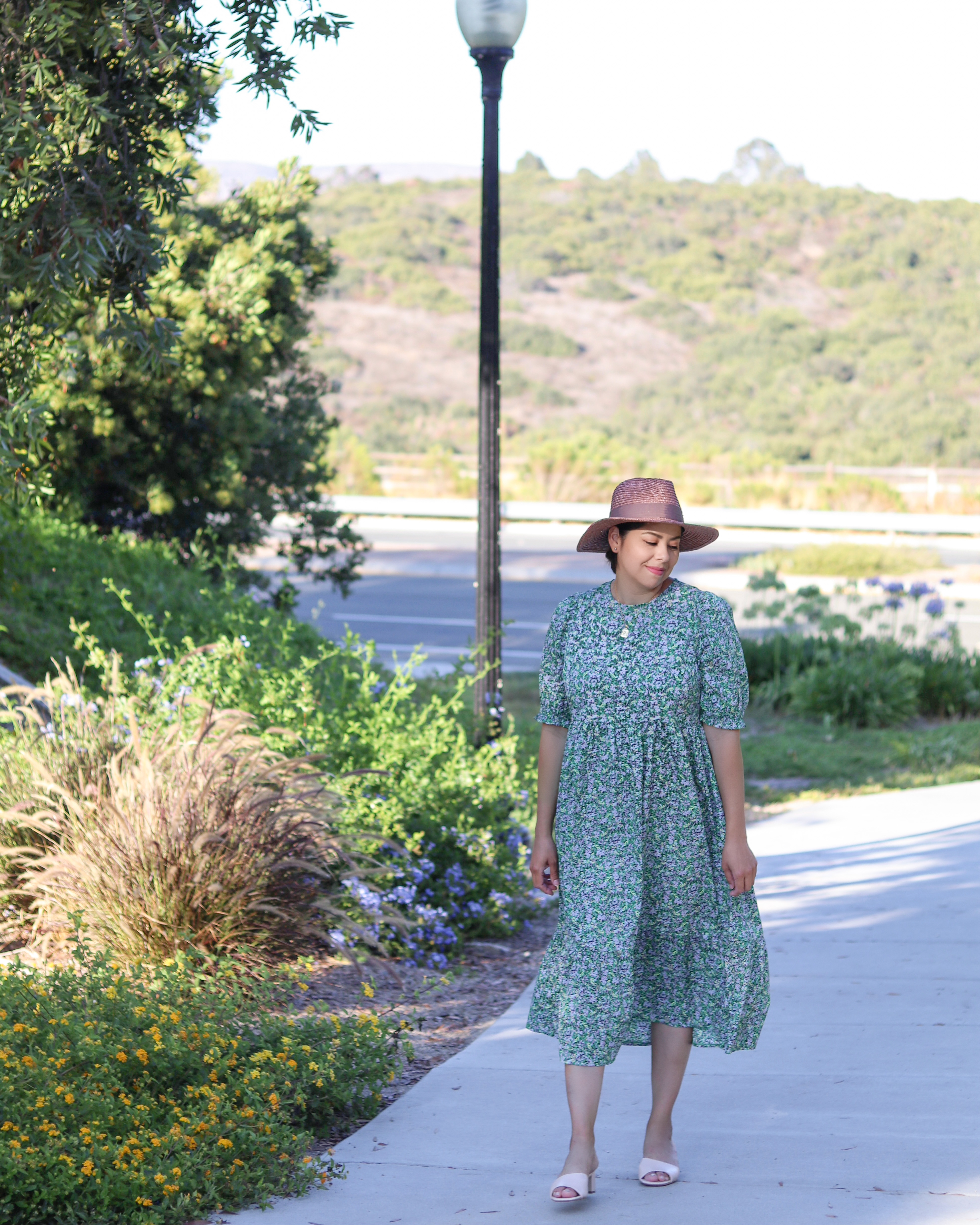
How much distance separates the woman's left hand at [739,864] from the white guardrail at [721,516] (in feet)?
66.1

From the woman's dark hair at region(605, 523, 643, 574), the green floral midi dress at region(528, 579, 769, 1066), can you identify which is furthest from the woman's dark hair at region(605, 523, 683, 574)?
the green floral midi dress at region(528, 579, 769, 1066)

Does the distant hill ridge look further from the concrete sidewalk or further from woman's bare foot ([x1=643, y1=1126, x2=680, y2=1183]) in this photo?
woman's bare foot ([x1=643, y1=1126, x2=680, y2=1183])

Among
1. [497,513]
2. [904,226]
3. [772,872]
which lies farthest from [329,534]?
[904,226]

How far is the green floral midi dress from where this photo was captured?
2.99 meters

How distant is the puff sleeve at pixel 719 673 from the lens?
3021 millimetres

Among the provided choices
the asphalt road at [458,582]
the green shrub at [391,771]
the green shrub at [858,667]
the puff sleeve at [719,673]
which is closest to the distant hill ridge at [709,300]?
the asphalt road at [458,582]

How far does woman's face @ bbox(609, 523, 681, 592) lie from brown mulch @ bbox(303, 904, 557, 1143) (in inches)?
60.0

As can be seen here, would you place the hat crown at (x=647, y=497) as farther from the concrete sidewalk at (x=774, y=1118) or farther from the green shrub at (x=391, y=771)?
the green shrub at (x=391, y=771)

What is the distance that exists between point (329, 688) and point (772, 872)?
6.81 feet

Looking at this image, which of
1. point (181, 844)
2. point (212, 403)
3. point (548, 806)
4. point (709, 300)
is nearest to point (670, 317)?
point (709, 300)

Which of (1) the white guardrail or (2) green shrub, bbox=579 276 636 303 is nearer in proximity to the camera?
(1) the white guardrail

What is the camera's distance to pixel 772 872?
603cm

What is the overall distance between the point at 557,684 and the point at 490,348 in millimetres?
3103

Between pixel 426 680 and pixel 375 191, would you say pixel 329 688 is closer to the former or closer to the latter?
pixel 426 680
